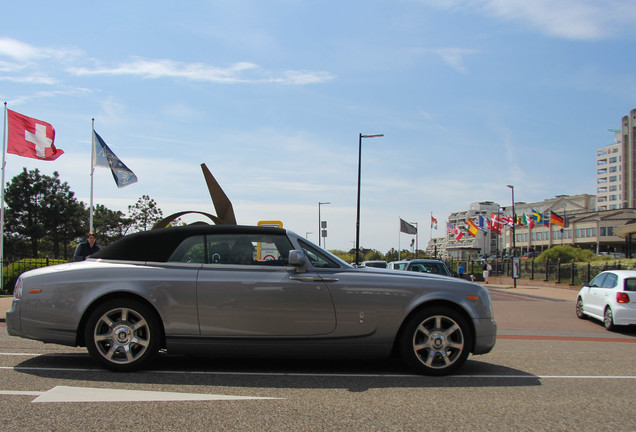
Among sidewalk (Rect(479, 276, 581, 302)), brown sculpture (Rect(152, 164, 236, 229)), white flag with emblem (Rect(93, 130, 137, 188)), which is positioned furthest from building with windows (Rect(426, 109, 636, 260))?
brown sculpture (Rect(152, 164, 236, 229))

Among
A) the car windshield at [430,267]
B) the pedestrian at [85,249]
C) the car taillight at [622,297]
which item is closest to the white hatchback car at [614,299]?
the car taillight at [622,297]

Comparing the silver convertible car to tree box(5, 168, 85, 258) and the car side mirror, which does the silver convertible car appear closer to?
the car side mirror

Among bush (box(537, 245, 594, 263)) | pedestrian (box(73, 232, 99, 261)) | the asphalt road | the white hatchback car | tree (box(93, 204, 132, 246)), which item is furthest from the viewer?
tree (box(93, 204, 132, 246))

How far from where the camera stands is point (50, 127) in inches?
883

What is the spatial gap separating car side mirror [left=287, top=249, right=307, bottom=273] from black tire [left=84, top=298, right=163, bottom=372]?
58.2 inches

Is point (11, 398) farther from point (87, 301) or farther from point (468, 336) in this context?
point (468, 336)

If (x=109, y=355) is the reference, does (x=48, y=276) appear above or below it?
above

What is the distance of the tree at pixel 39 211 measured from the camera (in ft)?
176

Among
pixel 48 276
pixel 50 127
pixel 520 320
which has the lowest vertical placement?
pixel 520 320

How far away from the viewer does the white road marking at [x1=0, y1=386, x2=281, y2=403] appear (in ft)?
15.1

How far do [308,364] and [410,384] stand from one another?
138cm

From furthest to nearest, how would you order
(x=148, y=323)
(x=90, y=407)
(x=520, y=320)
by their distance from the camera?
(x=520, y=320)
(x=148, y=323)
(x=90, y=407)

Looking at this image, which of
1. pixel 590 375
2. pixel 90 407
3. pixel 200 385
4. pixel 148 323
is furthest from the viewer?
pixel 590 375

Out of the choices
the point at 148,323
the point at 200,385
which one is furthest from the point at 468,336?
the point at 148,323
